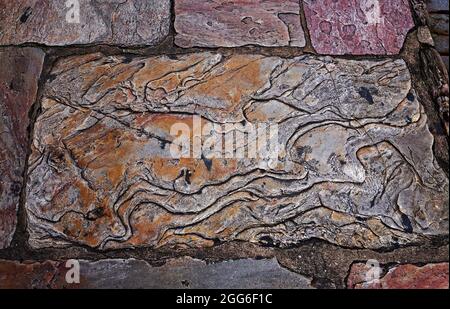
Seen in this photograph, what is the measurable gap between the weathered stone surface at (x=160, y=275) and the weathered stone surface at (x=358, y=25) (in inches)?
A: 23.2

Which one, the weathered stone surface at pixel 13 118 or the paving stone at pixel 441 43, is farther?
the paving stone at pixel 441 43

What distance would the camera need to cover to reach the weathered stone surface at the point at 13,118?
1188mm

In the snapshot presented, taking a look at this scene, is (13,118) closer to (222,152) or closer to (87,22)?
(87,22)

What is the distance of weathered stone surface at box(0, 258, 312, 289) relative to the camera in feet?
3.65

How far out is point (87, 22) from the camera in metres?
1.39

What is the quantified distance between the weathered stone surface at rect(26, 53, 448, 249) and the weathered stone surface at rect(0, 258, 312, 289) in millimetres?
48

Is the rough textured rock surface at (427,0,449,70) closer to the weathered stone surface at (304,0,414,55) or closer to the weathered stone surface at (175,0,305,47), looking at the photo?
the weathered stone surface at (304,0,414,55)

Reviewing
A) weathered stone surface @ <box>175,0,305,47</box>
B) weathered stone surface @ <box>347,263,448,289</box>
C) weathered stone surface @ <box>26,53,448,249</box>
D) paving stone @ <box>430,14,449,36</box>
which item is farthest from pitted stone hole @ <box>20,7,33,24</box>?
paving stone @ <box>430,14,449,36</box>

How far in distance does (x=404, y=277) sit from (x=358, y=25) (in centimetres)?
67

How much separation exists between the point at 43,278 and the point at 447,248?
2.89 ft

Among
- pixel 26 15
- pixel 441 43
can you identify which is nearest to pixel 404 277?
pixel 441 43

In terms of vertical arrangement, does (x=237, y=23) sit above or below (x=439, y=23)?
below

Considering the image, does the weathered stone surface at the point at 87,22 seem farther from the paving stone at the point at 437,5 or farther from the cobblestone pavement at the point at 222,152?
the paving stone at the point at 437,5

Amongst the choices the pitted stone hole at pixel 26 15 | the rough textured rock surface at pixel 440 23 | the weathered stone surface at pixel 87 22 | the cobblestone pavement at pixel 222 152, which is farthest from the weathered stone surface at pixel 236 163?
the rough textured rock surface at pixel 440 23
